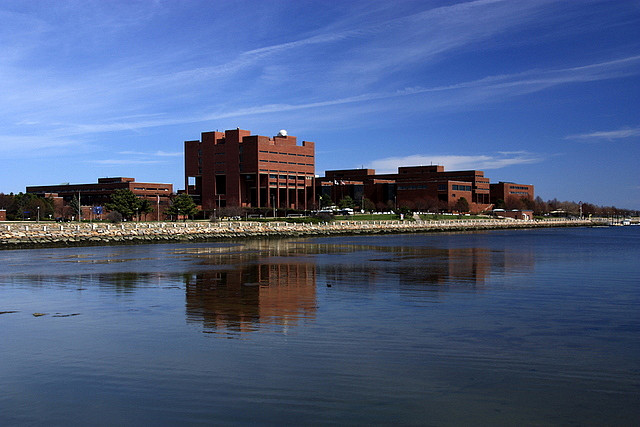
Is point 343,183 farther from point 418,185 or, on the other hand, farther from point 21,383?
point 21,383

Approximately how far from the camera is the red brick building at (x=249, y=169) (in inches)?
5591

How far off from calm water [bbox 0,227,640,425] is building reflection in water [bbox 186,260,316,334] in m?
0.09

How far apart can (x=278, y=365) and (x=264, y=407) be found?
2.38m

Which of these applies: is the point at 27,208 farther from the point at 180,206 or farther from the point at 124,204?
the point at 180,206

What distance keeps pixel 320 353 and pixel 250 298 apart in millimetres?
8723

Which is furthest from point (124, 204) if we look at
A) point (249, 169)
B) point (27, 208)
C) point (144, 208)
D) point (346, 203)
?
point (346, 203)

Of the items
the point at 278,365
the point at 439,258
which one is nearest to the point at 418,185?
the point at 439,258

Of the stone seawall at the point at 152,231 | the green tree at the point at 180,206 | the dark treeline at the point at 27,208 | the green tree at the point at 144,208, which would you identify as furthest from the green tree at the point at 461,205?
the dark treeline at the point at 27,208

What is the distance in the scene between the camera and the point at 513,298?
21625 mm

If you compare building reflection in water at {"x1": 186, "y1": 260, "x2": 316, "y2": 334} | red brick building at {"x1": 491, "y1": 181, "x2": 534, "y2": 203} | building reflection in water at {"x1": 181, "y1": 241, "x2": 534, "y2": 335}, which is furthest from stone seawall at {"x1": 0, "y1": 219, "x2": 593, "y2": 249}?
red brick building at {"x1": 491, "y1": 181, "x2": 534, "y2": 203}

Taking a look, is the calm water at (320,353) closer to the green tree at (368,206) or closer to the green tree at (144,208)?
the green tree at (144,208)

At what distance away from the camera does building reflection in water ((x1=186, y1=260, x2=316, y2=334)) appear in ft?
55.1

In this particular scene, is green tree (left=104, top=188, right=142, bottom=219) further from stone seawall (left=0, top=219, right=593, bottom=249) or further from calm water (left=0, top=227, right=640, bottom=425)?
calm water (left=0, top=227, right=640, bottom=425)

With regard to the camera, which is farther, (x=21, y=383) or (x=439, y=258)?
(x=439, y=258)
